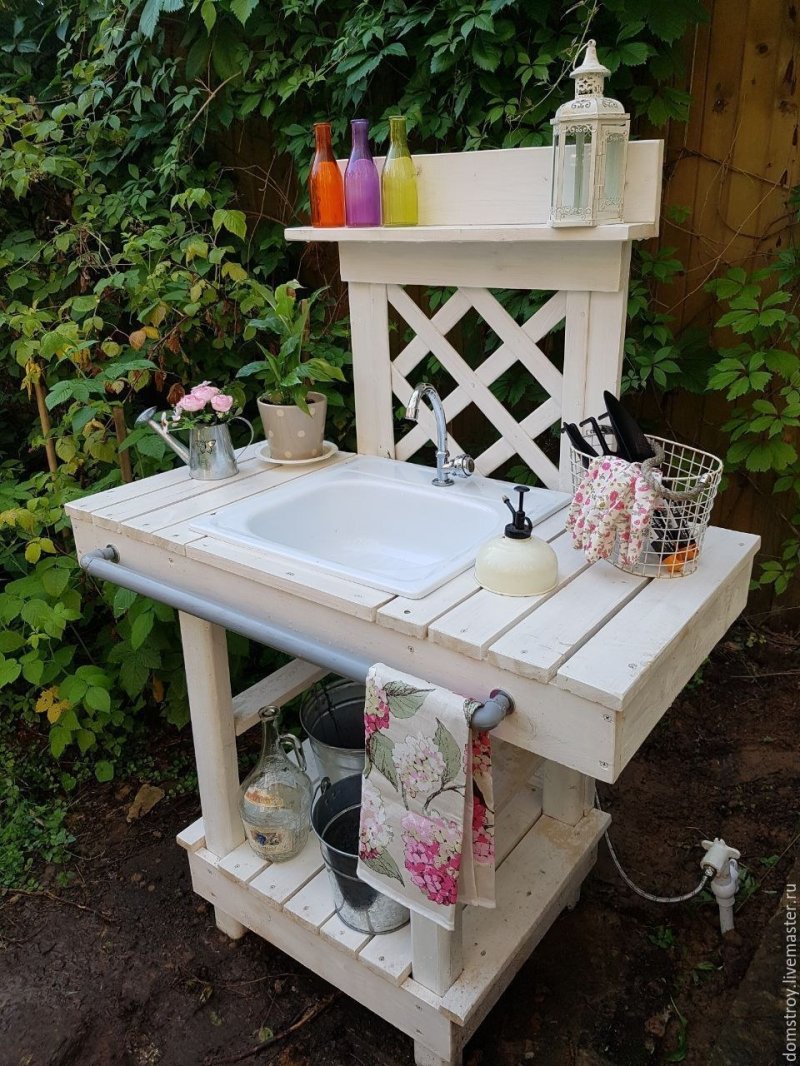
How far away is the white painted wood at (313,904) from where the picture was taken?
4.79 feet

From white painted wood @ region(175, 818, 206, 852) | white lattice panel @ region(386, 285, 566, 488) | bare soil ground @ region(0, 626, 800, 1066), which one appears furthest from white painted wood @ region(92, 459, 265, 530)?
bare soil ground @ region(0, 626, 800, 1066)

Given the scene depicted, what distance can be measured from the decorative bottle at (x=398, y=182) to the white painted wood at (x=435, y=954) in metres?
1.23

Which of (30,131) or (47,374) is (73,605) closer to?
(47,374)

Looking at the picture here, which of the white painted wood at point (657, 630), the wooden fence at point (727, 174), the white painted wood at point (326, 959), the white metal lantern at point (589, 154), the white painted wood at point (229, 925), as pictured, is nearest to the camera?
the white painted wood at point (657, 630)

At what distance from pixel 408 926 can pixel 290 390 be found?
1.03 meters

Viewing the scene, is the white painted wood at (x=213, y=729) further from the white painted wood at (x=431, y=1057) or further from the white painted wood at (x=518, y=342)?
the white painted wood at (x=518, y=342)

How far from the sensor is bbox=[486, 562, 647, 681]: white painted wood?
96 cm

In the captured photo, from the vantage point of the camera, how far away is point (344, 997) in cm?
159

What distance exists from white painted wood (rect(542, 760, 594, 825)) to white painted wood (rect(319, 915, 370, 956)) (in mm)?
486

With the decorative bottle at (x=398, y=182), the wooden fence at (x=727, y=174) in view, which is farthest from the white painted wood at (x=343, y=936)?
the wooden fence at (x=727, y=174)

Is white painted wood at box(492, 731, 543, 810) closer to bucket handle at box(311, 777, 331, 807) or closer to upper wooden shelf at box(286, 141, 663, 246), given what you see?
bucket handle at box(311, 777, 331, 807)

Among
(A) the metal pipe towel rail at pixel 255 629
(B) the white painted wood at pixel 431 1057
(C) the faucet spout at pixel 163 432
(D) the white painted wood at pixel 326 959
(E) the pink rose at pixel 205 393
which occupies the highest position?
(E) the pink rose at pixel 205 393

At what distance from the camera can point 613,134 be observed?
4.15 feet

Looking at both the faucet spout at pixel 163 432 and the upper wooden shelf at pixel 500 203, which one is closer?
the upper wooden shelf at pixel 500 203
